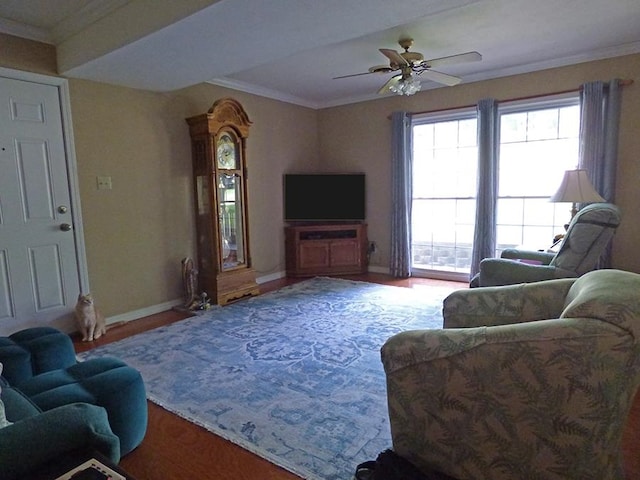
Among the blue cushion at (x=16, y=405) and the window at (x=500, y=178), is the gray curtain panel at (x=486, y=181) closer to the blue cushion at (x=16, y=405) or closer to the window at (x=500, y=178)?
the window at (x=500, y=178)

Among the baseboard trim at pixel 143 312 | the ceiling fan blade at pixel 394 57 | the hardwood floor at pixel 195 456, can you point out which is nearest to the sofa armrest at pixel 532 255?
the hardwood floor at pixel 195 456

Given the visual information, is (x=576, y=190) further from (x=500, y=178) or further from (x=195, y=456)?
(x=195, y=456)

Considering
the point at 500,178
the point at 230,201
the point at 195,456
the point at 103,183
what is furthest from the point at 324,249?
the point at 195,456

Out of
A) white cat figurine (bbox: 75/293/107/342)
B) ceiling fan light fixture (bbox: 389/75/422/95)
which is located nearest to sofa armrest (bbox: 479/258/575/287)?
ceiling fan light fixture (bbox: 389/75/422/95)

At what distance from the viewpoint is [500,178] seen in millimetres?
4621

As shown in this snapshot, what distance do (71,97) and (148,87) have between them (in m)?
0.66

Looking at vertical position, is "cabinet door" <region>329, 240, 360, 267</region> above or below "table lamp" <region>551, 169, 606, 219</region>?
below

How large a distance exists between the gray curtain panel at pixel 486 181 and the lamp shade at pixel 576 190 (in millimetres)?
1142

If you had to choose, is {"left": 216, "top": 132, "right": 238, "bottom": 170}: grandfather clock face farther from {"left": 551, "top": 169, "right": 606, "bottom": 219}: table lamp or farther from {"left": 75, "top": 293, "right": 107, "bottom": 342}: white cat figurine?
{"left": 551, "top": 169, "right": 606, "bottom": 219}: table lamp

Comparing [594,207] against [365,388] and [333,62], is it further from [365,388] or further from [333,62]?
[333,62]

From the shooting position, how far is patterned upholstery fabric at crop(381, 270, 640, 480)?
113 centimetres

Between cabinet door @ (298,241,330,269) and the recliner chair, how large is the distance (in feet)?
9.29

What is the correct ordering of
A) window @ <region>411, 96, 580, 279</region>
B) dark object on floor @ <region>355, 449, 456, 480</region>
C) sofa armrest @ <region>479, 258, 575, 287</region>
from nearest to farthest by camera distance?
1. dark object on floor @ <region>355, 449, 456, 480</region>
2. sofa armrest @ <region>479, 258, 575, 287</region>
3. window @ <region>411, 96, 580, 279</region>

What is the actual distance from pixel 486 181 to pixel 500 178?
0.68 feet
